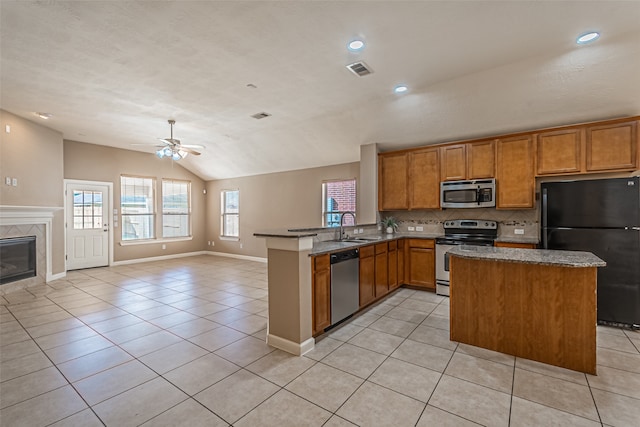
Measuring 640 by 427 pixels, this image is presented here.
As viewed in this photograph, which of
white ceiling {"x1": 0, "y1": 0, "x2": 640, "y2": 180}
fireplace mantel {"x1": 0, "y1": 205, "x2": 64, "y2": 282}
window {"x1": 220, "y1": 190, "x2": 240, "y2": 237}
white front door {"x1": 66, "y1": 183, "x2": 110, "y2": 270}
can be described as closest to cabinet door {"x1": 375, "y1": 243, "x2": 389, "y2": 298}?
white ceiling {"x1": 0, "y1": 0, "x2": 640, "y2": 180}

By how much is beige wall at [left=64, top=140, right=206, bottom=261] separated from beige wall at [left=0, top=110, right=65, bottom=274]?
2.50 feet

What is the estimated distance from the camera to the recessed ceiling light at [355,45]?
2771 mm

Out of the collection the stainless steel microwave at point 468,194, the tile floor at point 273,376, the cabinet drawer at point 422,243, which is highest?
the stainless steel microwave at point 468,194

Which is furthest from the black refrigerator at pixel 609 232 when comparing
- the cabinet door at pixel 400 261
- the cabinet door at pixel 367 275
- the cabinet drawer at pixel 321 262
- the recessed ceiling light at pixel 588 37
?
the cabinet drawer at pixel 321 262

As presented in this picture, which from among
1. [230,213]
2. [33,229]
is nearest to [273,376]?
[33,229]

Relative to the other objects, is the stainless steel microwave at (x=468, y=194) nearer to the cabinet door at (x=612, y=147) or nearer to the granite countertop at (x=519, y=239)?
the granite countertop at (x=519, y=239)

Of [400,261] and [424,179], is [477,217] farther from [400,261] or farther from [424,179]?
[400,261]

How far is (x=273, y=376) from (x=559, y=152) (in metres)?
4.63

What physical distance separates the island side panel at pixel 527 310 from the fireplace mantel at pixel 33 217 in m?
6.77

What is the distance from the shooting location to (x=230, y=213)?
8898 mm

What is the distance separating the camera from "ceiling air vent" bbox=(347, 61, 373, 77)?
3204 mm

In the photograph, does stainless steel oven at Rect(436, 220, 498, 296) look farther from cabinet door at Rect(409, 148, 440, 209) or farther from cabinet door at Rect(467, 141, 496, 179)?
cabinet door at Rect(467, 141, 496, 179)

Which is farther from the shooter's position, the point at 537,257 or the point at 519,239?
the point at 519,239

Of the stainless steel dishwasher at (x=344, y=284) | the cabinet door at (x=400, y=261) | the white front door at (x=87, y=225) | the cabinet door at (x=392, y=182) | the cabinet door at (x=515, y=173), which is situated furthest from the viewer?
the white front door at (x=87, y=225)
